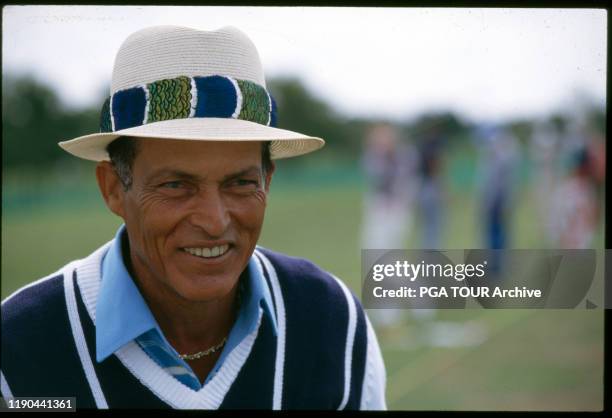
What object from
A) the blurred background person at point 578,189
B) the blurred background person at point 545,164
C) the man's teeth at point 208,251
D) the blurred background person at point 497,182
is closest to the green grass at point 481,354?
the man's teeth at point 208,251

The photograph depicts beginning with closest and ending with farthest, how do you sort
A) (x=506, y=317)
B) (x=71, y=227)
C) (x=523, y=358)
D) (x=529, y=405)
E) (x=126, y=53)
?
(x=126, y=53), (x=529, y=405), (x=523, y=358), (x=506, y=317), (x=71, y=227)

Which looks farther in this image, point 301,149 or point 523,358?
point 523,358

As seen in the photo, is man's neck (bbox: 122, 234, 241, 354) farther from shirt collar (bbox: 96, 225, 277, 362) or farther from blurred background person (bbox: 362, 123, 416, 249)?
blurred background person (bbox: 362, 123, 416, 249)

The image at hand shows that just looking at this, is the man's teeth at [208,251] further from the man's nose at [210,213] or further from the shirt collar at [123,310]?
the shirt collar at [123,310]

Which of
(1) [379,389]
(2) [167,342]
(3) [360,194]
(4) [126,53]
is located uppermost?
(4) [126,53]

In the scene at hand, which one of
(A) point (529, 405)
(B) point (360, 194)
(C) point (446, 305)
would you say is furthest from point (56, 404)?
(B) point (360, 194)

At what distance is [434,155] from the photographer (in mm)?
6301

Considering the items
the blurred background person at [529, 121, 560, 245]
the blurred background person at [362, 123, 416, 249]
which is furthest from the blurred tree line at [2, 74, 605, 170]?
the blurred background person at [362, 123, 416, 249]

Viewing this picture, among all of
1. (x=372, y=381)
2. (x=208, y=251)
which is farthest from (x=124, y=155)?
(x=372, y=381)

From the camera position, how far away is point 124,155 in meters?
1.84

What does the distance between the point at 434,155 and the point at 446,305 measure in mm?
3952

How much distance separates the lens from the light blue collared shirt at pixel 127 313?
1.78 metres

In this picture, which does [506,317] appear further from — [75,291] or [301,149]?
[75,291]

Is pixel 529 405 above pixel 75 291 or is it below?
below
